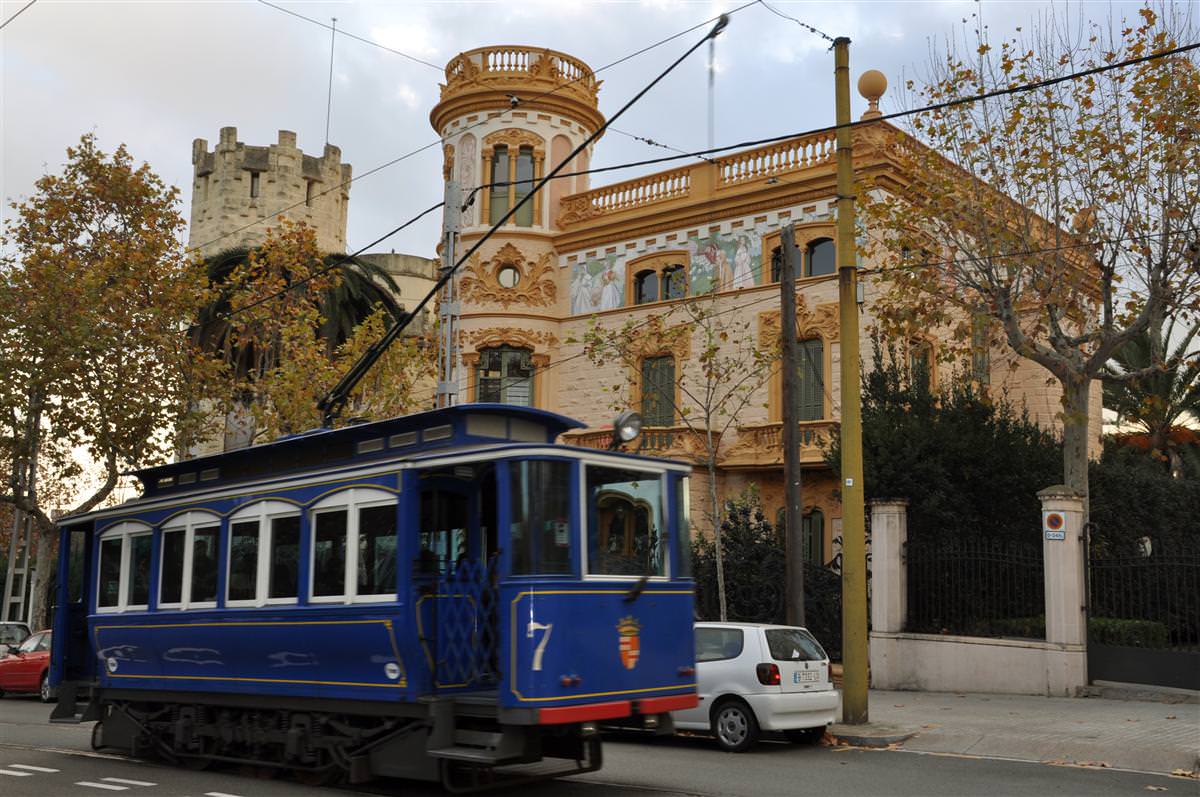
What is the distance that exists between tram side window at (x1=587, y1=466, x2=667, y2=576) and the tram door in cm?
85

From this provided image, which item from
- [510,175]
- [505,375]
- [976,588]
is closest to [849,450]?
[976,588]

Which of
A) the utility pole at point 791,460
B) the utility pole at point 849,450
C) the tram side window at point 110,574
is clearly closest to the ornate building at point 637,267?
the utility pole at point 791,460

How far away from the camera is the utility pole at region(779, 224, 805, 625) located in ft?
55.7

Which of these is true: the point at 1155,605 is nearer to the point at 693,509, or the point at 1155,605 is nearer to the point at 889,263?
the point at 889,263

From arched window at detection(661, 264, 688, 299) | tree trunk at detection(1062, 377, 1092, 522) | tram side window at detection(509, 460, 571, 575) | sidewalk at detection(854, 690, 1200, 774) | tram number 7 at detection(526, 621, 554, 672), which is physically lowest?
sidewalk at detection(854, 690, 1200, 774)

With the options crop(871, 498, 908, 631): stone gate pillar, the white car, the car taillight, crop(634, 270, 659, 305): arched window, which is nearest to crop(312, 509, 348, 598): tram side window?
the white car

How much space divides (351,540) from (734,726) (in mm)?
5474

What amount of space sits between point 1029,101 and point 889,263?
6.76 meters

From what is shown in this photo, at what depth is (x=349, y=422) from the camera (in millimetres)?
28266

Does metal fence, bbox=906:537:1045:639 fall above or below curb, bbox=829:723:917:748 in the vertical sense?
above

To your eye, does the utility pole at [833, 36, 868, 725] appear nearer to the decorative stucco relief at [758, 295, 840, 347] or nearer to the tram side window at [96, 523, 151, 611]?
the tram side window at [96, 523, 151, 611]

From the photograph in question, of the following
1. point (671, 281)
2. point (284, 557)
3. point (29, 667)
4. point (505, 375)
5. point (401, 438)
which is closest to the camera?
point (401, 438)

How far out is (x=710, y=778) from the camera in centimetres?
1174

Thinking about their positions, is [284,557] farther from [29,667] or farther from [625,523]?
[29,667]
